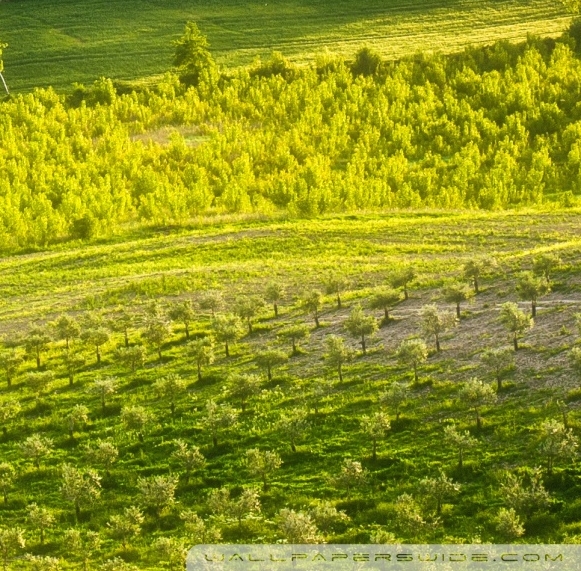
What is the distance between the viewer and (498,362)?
5891 cm

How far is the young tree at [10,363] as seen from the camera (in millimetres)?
72250

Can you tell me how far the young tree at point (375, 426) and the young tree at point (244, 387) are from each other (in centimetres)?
825

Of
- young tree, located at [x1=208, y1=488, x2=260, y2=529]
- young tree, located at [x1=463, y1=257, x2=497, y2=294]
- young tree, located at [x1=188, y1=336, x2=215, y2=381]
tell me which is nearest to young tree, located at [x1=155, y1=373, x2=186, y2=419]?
young tree, located at [x1=188, y1=336, x2=215, y2=381]

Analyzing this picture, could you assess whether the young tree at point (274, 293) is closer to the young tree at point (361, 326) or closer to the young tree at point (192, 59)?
the young tree at point (361, 326)

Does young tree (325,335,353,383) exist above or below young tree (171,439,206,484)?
above

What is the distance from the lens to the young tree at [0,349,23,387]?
72.2 meters

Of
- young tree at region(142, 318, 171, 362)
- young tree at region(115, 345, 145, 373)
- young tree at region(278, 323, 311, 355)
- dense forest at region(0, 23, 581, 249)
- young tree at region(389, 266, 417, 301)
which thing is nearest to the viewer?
young tree at region(115, 345, 145, 373)

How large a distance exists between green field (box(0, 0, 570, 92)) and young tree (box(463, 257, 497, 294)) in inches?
3522

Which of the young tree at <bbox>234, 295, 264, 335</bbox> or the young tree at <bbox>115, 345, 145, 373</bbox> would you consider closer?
the young tree at <bbox>115, 345, 145, 373</bbox>

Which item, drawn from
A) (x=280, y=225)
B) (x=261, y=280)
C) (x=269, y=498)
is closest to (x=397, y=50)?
(x=280, y=225)

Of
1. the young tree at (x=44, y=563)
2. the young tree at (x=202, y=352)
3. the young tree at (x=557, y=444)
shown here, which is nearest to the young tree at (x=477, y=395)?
the young tree at (x=557, y=444)

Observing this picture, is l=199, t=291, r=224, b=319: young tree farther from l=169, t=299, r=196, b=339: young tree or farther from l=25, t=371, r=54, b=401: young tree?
l=25, t=371, r=54, b=401: young tree

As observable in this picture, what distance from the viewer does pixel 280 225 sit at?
104m

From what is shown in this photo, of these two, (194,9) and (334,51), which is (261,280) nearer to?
(334,51)
